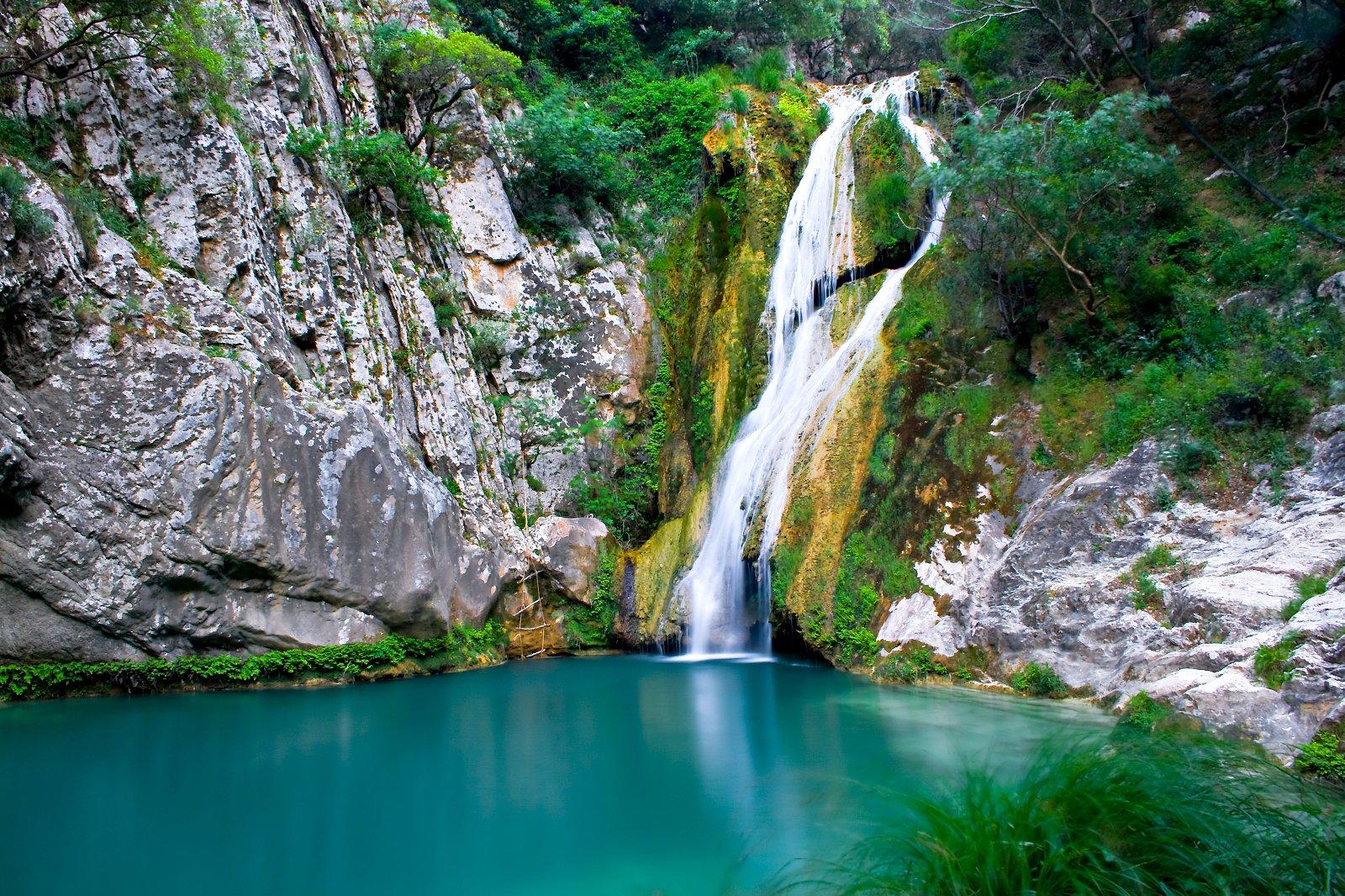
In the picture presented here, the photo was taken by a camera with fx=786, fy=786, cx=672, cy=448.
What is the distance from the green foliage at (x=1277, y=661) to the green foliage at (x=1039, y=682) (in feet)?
9.00

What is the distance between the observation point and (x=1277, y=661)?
6.39 metres

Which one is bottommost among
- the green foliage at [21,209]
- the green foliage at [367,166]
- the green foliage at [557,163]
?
the green foliage at [21,209]

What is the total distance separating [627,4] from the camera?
89.6 feet

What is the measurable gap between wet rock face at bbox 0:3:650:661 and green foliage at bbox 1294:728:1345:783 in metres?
11.9

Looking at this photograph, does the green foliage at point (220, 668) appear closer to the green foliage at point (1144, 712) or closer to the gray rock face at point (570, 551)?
the gray rock face at point (570, 551)

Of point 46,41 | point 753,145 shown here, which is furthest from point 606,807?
point 753,145

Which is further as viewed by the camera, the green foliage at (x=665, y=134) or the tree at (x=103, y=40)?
the green foliage at (x=665, y=134)

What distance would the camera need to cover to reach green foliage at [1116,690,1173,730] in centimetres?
656

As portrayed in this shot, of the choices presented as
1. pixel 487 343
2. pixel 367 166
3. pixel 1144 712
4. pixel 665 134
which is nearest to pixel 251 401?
pixel 487 343

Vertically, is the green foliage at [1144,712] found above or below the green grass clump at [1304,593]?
below

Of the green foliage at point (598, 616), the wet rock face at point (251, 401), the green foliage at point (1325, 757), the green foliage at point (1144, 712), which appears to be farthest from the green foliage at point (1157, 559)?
the wet rock face at point (251, 401)

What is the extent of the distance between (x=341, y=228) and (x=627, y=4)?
16.5 metres

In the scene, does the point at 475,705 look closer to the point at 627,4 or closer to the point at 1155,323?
the point at 1155,323

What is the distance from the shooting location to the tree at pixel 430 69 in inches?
733
